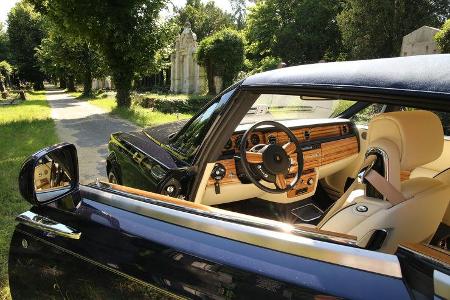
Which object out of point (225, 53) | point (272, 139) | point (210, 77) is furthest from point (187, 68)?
point (272, 139)

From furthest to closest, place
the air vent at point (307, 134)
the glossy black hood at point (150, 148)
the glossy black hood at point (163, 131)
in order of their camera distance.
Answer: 1. the air vent at point (307, 134)
2. the glossy black hood at point (163, 131)
3. the glossy black hood at point (150, 148)

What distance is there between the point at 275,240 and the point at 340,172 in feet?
9.19

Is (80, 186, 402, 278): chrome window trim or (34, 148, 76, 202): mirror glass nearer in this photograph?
(80, 186, 402, 278): chrome window trim

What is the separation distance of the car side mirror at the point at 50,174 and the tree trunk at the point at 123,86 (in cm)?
1752

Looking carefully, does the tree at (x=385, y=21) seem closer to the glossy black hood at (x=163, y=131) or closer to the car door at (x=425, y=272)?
the glossy black hood at (x=163, y=131)

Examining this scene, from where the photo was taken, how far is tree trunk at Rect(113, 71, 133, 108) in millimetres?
18875

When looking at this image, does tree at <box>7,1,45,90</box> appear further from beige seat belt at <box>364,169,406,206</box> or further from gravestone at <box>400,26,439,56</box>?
beige seat belt at <box>364,169,406,206</box>

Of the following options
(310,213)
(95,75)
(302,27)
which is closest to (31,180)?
(310,213)

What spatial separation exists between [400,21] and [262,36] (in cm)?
1800

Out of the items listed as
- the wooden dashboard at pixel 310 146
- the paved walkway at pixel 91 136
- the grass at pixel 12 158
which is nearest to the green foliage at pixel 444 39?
the paved walkway at pixel 91 136

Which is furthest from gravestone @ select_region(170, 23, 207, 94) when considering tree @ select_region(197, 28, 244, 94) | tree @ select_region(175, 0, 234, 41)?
tree @ select_region(175, 0, 234, 41)

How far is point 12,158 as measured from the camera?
8750mm

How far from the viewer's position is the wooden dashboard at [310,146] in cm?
304

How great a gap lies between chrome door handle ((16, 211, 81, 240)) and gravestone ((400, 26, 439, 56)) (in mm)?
17172
